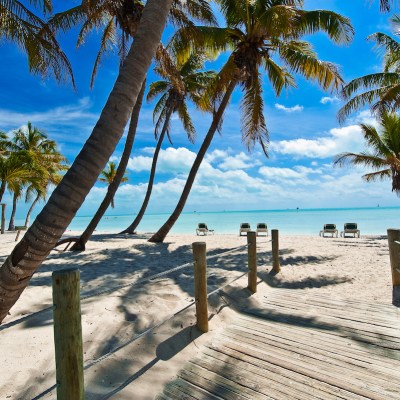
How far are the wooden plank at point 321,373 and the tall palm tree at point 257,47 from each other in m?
8.71

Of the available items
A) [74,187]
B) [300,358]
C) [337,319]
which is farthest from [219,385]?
[337,319]

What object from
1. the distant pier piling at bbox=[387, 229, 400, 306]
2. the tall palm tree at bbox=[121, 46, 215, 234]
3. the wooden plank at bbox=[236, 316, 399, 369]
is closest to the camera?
the wooden plank at bbox=[236, 316, 399, 369]

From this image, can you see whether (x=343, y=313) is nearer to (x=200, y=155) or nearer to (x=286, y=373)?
(x=286, y=373)

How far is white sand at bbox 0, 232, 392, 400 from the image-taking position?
2535 mm

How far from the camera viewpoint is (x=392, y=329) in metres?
3.65

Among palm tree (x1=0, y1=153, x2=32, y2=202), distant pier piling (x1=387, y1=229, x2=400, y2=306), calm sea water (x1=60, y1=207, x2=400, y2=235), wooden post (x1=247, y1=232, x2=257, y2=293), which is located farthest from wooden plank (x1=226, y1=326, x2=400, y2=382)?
calm sea water (x1=60, y1=207, x2=400, y2=235)

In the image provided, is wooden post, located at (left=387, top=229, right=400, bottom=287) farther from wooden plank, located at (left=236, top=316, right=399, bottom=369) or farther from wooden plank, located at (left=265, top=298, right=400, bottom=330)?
wooden plank, located at (left=236, top=316, right=399, bottom=369)

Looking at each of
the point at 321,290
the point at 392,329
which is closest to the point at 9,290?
the point at 392,329

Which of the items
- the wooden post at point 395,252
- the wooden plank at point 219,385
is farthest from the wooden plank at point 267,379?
the wooden post at point 395,252

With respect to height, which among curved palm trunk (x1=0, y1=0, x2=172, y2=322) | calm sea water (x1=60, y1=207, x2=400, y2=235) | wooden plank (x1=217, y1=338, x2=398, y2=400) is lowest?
calm sea water (x1=60, y1=207, x2=400, y2=235)

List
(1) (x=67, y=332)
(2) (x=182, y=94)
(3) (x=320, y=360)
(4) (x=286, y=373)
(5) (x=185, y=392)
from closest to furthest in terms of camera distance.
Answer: (1) (x=67, y=332)
(5) (x=185, y=392)
(4) (x=286, y=373)
(3) (x=320, y=360)
(2) (x=182, y=94)

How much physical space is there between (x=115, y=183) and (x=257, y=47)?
6706 millimetres

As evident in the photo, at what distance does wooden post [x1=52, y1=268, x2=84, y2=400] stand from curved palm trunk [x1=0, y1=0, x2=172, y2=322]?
3.27 feet

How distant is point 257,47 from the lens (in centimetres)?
1045
